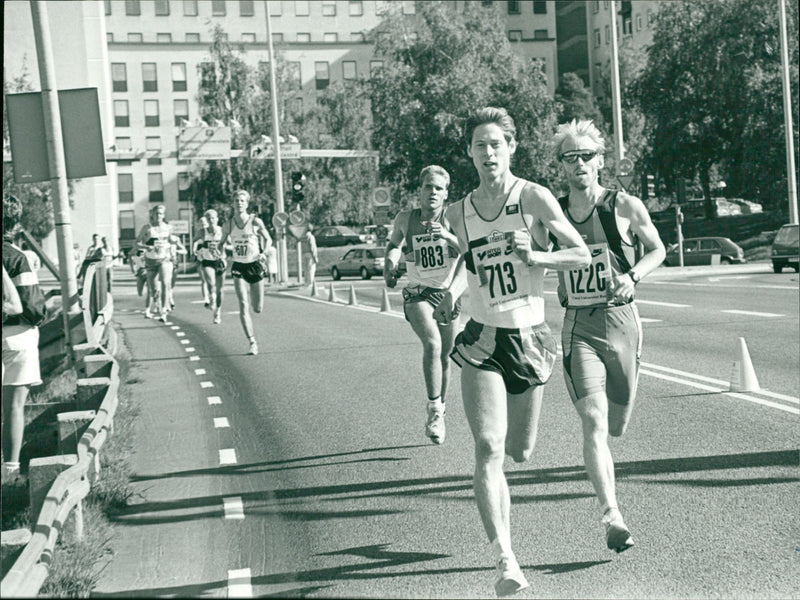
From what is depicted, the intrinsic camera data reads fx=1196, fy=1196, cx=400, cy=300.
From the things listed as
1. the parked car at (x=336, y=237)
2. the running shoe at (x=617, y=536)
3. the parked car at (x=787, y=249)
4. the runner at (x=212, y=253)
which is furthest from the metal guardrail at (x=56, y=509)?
the parked car at (x=336, y=237)

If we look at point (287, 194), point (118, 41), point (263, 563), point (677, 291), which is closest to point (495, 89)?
point (287, 194)

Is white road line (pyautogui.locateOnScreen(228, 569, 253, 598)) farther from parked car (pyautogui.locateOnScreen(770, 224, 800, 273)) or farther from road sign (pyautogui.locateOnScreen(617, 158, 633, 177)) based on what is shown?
parked car (pyautogui.locateOnScreen(770, 224, 800, 273))

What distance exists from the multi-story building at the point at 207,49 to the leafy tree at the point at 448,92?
18231mm

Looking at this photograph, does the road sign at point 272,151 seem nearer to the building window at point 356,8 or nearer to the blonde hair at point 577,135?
the blonde hair at point 577,135

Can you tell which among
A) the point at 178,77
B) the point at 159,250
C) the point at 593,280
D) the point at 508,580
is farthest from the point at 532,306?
the point at 178,77

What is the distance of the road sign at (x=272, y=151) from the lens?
45.0 meters

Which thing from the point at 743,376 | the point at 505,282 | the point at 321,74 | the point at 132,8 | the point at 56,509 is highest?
the point at 132,8

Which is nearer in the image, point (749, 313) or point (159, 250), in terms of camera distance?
point (749, 313)

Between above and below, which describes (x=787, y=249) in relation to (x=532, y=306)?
below

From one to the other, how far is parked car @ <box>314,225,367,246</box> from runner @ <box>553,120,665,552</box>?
67.6 meters

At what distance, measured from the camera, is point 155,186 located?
4087 inches

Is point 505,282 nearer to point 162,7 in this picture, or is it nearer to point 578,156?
point 578,156

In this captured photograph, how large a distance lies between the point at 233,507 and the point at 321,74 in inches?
3600

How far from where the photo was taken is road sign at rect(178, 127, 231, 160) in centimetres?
4375
